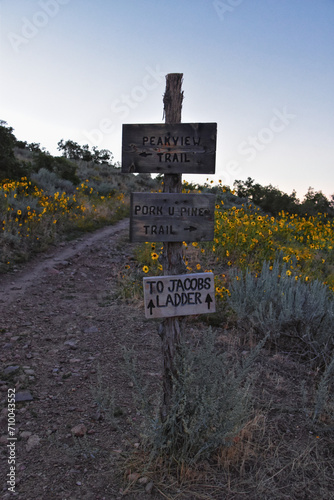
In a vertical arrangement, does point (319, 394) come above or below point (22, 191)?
below

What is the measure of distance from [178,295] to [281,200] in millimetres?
19608

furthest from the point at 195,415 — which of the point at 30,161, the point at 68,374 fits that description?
the point at 30,161

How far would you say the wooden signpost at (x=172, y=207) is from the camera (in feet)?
8.68

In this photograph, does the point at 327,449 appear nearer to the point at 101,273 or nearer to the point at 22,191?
the point at 101,273

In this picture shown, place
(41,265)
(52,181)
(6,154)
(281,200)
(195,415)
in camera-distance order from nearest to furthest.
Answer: (195,415)
(41,265)
(6,154)
(52,181)
(281,200)

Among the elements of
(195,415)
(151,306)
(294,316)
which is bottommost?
(195,415)

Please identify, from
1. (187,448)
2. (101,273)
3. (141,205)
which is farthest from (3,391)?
(101,273)

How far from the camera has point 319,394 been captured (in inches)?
120

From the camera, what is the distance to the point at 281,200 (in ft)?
69.6

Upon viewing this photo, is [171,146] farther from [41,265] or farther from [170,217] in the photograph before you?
[41,265]

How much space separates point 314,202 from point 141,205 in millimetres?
21261

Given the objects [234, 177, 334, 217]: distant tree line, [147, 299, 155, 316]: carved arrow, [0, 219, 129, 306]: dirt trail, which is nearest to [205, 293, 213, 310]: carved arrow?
[147, 299, 155, 316]: carved arrow

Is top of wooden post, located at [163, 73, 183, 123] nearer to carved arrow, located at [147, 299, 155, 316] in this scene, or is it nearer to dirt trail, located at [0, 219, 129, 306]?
carved arrow, located at [147, 299, 155, 316]

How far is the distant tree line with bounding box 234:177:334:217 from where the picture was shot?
67.5 ft
